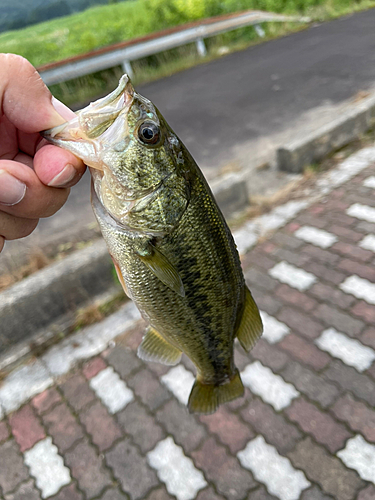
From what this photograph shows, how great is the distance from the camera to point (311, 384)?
→ 3.17m

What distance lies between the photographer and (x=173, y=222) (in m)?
1.60

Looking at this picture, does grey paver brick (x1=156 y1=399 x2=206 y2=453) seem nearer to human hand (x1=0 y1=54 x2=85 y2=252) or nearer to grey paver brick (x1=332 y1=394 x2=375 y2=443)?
grey paver brick (x1=332 y1=394 x2=375 y2=443)

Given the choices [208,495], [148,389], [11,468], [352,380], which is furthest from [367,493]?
[11,468]

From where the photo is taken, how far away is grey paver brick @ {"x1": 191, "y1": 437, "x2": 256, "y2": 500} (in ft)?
8.71

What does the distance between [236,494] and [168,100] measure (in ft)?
37.0

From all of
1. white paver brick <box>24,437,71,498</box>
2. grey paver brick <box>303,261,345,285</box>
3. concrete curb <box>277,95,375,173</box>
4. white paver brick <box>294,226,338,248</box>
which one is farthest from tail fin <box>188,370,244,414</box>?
concrete curb <box>277,95,375,173</box>

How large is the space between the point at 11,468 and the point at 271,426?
2131mm

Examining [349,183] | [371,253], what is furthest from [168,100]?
[371,253]

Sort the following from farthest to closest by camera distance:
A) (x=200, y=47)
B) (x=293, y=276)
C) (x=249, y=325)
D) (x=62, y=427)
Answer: (x=200, y=47) < (x=293, y=276) < (x=62, y=427) < (x=249, y=325)

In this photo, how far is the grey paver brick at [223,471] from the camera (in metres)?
2.66

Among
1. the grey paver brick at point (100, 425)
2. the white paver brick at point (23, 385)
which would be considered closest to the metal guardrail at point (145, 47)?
the white paver brick at point (23, 385)

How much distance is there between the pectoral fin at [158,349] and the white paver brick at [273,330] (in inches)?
69.5

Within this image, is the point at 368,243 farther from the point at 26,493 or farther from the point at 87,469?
the point at 26,493

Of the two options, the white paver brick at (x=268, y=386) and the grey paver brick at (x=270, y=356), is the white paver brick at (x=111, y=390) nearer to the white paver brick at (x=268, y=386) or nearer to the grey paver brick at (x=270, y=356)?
the white paver brick at (x=268, y=386)
